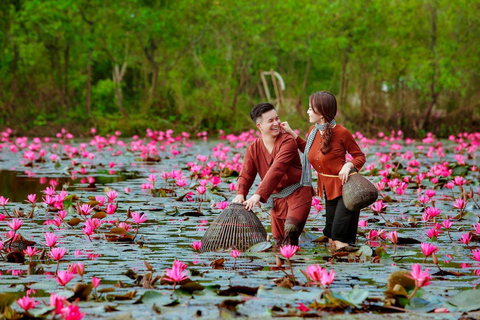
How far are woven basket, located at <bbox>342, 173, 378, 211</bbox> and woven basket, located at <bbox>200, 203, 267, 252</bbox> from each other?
71 cm

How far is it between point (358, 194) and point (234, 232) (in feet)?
3.18

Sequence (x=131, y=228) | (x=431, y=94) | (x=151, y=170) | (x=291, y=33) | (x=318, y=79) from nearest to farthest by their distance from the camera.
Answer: (x=131, y=228) → (x=151, y=170) → (x=431, y=94) → (x=291, y=33) → (x=318, y=79)

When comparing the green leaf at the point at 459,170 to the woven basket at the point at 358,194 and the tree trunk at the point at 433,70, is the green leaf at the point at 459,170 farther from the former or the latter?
the tree trunk at the point at 433,70

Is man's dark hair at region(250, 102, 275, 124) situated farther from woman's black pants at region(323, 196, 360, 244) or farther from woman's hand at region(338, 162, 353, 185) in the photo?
woman's black pants at region(323, 196, 360, 244)

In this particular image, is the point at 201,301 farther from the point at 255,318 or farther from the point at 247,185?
the point at 247,185

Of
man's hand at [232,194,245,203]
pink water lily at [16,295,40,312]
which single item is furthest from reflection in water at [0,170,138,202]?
pink water lily at [16,295,40,312]

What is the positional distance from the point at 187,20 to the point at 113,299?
88.3ft

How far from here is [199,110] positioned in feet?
94.7

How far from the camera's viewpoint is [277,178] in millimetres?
5945

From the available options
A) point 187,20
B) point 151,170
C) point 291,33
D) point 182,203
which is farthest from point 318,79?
point 182,203

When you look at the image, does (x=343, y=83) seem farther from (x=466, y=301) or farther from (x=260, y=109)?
(x=466, y=301)

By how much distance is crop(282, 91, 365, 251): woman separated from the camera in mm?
5918

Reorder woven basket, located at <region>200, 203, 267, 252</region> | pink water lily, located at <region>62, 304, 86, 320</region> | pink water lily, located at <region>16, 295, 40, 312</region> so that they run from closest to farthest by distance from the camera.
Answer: pink water lily, located at <region>62, 304, 86, 320</region> → pink water lily, located at <region>16, 295, 40, 312</region> → woven basket, located at <region>200, 203, 267, 252</region>

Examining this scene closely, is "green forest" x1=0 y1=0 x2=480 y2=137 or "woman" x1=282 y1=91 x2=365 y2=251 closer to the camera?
"woman" x1=282 y1=91 x2=365 y2=251
